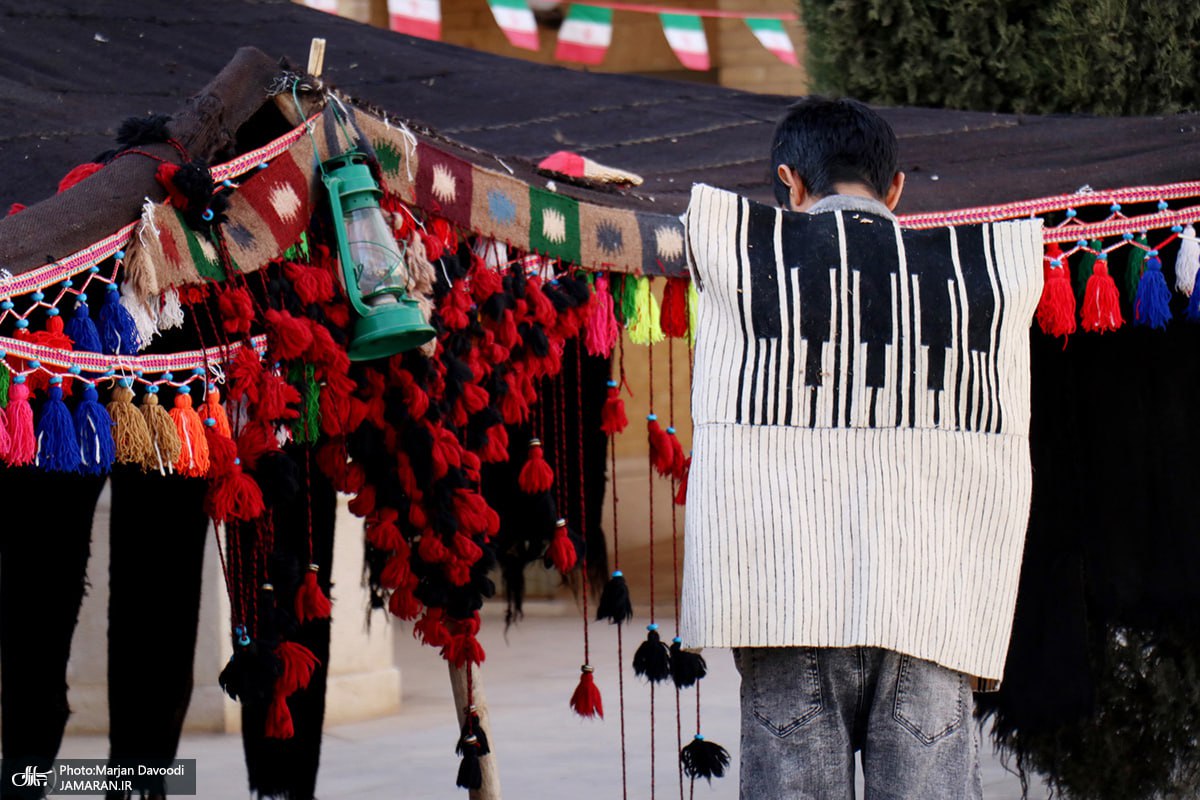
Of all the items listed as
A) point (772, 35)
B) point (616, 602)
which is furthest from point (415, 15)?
point (616, 602)

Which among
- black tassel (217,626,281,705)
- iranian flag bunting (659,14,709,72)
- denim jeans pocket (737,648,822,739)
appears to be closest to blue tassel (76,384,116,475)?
black tassel (217,626,281,705)

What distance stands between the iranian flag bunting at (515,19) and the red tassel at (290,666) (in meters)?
4.58

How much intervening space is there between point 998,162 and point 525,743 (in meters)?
2.80

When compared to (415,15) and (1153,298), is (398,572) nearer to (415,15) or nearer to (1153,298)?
(1153,298)

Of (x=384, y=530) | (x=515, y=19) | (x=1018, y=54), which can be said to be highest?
(x=515, y=19)

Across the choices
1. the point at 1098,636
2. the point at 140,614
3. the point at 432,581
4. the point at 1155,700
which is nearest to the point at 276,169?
the point at 432,581

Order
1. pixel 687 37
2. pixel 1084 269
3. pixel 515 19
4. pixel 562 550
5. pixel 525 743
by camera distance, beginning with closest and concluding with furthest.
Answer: pixel 562 550 → pixel 1084 269 → pixel 525 743 → pixel 515 19 → pixel 687 37

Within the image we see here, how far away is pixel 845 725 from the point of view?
6.87 ft

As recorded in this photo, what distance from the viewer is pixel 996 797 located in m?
4.73

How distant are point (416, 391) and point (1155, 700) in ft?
7.82

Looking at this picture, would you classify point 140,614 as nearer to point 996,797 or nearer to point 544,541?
point 544,541

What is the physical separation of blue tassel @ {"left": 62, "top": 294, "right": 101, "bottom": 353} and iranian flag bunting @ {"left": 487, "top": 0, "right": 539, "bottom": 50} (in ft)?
15.8

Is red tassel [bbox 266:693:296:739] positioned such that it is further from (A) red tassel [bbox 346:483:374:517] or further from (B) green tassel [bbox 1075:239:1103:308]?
(B) green tassel [bbox 1075:239:1103:308]

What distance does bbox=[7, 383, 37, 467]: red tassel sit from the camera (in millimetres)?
2072
